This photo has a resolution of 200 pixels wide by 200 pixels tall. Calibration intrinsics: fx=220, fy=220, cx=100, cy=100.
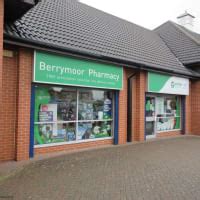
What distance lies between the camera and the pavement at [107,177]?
406 cm

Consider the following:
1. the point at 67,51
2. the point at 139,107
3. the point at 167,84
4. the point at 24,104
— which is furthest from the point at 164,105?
the point at 24,104

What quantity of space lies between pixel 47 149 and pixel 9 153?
120 centimetres

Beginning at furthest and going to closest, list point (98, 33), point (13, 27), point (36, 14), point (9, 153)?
point (98, 33) → point (36, 14) → point (13, 27) → point (9, 153)

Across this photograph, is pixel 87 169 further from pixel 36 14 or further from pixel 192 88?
pixel 192 88

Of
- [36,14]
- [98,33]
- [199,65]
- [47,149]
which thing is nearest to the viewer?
[47,149]

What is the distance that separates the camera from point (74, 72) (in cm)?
702

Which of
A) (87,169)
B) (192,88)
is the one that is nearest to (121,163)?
(87,169)

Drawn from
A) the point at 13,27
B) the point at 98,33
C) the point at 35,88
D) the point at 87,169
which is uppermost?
the point at 98,33

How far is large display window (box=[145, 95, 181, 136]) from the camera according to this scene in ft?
33.8

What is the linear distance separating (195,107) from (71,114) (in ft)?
25.7

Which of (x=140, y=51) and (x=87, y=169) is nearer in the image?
(x=87, y=169)

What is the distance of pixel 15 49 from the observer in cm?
608

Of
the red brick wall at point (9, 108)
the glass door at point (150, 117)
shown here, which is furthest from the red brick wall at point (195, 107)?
the red brick wall at point (9, 108)

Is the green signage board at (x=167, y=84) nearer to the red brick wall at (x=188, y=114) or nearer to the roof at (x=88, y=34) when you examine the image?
the roof at (x=88, y=34)
